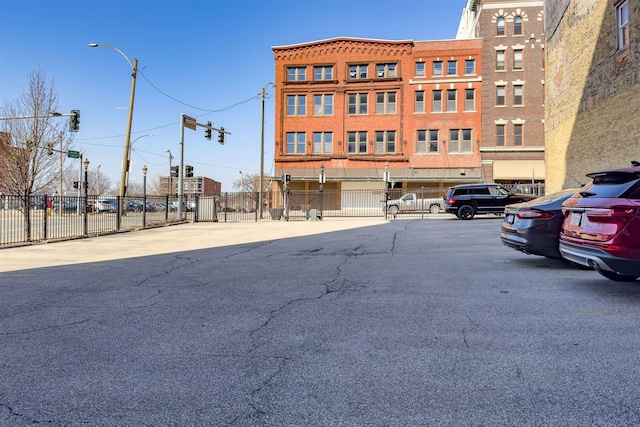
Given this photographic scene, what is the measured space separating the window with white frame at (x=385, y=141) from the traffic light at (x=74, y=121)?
24.8 m

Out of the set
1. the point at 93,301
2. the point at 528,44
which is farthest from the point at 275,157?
the point at 93,301

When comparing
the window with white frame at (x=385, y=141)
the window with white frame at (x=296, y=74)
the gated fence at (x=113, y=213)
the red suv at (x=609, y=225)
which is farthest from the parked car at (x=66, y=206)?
the window with white frame at (x=296, y=74)

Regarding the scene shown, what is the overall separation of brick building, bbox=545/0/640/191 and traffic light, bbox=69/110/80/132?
79.7 feet

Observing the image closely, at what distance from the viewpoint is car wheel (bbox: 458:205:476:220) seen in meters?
22.0

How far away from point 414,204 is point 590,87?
45.9 ft

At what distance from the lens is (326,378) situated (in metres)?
3.35

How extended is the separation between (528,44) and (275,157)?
24687mm

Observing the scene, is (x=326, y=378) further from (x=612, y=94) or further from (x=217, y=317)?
(x=612, y=94)

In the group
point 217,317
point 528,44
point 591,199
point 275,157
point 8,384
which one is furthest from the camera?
point 275,157

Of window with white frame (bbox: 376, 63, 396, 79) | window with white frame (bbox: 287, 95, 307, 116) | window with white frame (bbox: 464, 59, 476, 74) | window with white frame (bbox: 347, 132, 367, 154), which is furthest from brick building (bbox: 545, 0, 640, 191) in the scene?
window with white frame (bbox: 287, 95, 307, 116)

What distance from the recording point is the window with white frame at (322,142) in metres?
40.0

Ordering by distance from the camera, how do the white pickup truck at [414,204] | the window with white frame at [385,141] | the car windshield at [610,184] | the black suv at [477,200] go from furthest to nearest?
the window with white frame at [385,141] < the white pickup truck at [414,204] < the black suv at [477,200] < the car windshield at [610,184]

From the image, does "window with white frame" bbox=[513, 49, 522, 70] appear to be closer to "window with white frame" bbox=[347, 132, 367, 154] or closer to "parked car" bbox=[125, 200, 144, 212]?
"window with white frame" bbox=[347, 132, 367, 154]

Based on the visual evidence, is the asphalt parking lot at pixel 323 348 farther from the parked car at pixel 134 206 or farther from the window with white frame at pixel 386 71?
the window with white frame at pixel 386 71
